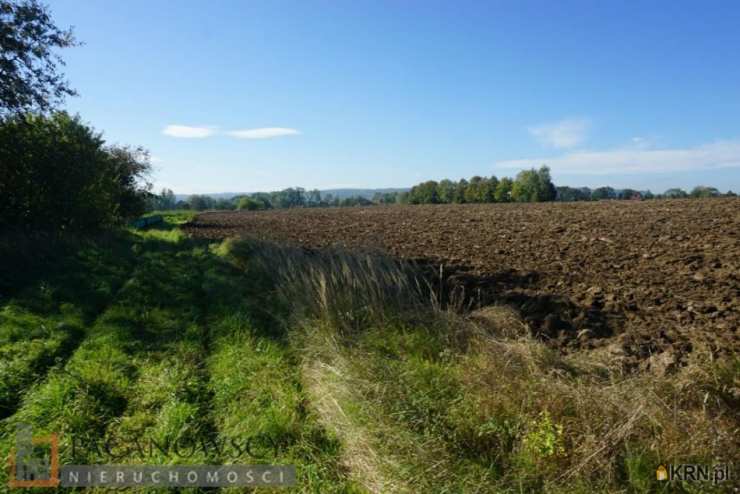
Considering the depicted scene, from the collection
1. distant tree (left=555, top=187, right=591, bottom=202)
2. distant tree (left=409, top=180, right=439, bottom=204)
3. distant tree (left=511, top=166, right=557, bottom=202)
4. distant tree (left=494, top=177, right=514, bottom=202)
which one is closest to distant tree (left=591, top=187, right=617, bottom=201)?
distant tree (left=555, top=187, right=591, bottom=202)

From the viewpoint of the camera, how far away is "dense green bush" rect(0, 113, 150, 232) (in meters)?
18.0

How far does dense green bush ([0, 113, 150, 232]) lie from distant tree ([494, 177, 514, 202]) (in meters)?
93.5

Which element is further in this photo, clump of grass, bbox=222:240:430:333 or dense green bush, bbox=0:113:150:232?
dense green bush, bbox=0:113:150:232

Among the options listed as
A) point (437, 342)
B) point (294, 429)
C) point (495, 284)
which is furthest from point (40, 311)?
point (495, 284)

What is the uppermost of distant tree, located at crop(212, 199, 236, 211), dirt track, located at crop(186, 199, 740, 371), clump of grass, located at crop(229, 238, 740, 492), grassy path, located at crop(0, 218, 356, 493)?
distant tree, located at crop(212, 199, 236, 211)

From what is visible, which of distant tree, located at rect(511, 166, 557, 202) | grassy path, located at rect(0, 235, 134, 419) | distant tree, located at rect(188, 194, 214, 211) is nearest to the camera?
grassy path, located at rect(0, 235, 134, 419)

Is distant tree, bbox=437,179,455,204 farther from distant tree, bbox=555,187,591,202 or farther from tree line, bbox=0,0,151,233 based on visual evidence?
tree line, bbox=0,0,151,233

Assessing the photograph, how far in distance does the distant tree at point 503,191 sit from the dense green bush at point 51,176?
307 feet

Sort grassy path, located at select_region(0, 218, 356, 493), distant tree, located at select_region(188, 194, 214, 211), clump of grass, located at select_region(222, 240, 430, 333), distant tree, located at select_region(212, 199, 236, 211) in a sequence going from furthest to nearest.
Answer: distant tree, located at select_region(188, 194, 214, 211) < distant tree, located at select_region(212, 199, 236, 211) < clump of grass, located at select_region(222, 240, 430, 333) < grassy path, located at select_region(0, 218, 356, 493)

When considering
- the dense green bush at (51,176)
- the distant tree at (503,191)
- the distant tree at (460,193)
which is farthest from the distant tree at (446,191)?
the dense green bush at (51,176)

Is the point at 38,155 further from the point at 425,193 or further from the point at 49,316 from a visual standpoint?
the point at 425,193

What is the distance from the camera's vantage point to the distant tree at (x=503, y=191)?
10481 cm

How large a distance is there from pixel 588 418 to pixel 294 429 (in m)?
2.66

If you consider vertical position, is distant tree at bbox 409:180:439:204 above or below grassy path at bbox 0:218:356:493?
above
